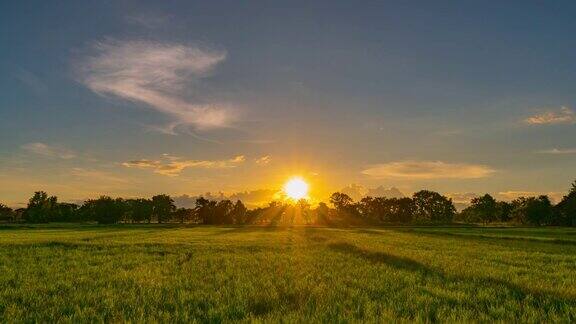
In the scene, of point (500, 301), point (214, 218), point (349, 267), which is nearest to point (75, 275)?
point (349, 267)

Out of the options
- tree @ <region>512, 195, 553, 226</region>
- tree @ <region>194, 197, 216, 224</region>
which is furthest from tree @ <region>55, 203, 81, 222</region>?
tree @ <region>512, 195, 553, 226</region>

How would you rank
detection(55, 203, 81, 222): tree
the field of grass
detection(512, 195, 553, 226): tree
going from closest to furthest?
the field of grass
detection(512, 195, 553, 226): tree
detection(55, 203, 81, 222): tree

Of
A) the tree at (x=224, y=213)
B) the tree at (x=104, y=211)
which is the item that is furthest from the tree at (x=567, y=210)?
the tree at (x=104, y=211)

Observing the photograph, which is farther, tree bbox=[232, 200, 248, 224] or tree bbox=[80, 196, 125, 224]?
tree bbox=[232, 200, 248, 224]

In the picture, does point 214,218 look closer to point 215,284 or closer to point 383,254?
point 383,254

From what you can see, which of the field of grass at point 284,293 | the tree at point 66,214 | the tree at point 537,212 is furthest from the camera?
the tree at point 66,214

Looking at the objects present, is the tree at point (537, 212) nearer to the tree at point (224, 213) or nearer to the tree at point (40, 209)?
the tree at point (224, 213)

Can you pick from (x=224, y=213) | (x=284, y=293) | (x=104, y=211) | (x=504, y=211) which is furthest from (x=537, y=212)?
(x=284, y=293)

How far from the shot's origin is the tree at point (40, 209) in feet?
541

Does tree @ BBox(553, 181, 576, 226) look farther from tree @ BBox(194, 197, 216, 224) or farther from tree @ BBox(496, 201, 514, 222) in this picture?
tree @ BBox(194, 197, 216, 224)

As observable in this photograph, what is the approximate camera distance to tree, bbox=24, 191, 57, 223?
16475 cm

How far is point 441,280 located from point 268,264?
8.72m

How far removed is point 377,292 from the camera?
13938 millimetres

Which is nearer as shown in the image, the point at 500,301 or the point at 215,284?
the point at 500,301
